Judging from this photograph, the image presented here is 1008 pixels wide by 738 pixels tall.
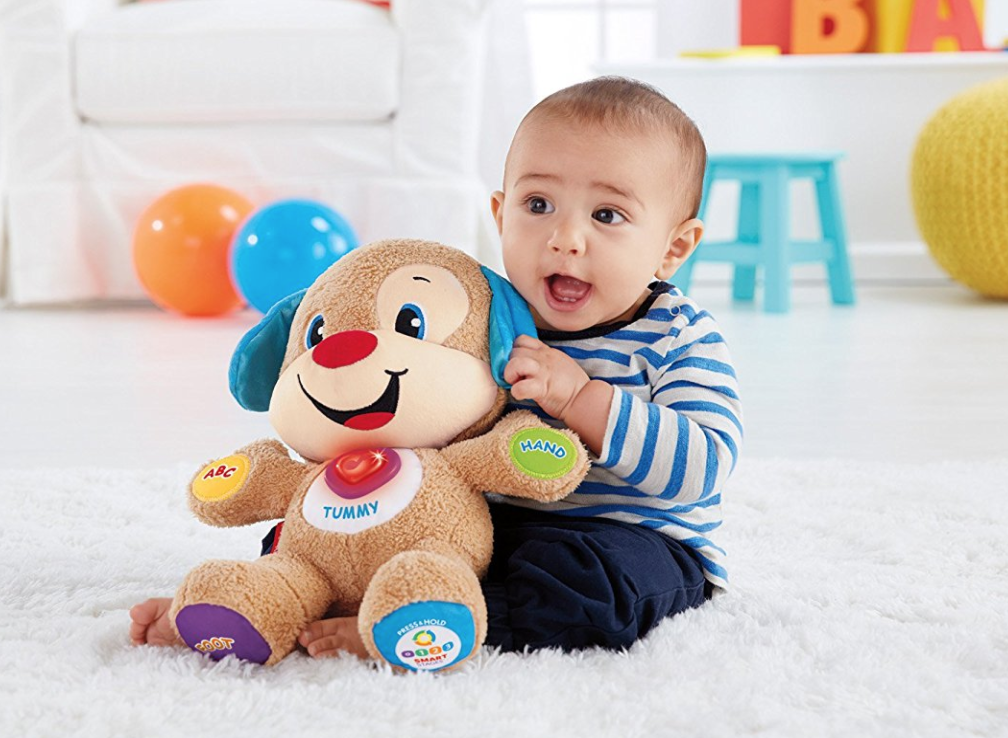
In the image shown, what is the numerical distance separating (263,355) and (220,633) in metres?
0.21

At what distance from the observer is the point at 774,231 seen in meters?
2.57

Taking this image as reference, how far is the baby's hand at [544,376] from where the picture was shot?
0.73 meters

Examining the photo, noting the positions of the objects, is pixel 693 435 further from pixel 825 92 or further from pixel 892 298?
pixel 825 92

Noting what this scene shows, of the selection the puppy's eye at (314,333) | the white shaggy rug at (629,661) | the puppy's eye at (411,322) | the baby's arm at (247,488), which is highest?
the puppy's eye at (411,322)

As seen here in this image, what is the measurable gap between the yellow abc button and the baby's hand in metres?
0.18

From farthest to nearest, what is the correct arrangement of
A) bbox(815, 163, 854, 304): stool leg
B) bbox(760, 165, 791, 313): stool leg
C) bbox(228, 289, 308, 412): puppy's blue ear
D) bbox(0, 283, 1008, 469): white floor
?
bbox(815, 163, 854, 304): stool leg → bbox(760, 165, 791, 313): stool leg → bbox(0, 283, 1008, 469): white floor → bbox(228, 289, 308, 412): puppy's blue ear

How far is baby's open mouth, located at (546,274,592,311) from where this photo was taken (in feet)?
2.55

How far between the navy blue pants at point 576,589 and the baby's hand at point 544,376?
0.08m

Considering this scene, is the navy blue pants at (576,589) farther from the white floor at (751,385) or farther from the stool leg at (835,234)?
the stool leg at (835,234)

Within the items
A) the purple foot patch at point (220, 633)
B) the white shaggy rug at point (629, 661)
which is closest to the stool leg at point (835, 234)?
the white shaggy rug at point (629, 661)

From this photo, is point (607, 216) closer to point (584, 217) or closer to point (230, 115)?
point (584, 217)

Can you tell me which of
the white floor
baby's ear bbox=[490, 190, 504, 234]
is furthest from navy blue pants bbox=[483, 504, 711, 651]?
the white floor

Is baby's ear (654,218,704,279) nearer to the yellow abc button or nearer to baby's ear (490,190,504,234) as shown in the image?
baby's ear (490,190,504,234)

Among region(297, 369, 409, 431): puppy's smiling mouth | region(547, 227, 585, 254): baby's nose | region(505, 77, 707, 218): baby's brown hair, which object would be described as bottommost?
region(297, 369, 409, 431): puppy's smiling mouth
